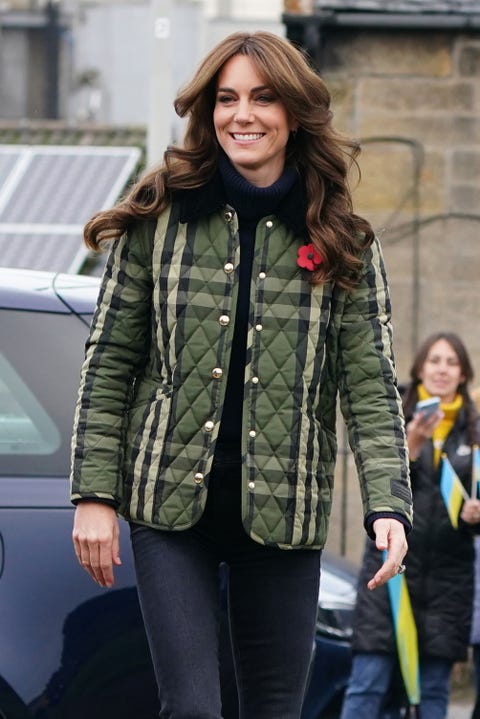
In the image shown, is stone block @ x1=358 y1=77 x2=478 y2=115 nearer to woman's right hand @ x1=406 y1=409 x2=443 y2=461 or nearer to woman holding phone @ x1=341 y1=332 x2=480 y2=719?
woman holding phone @ x1=341 y1=332 x2=480 y2=719

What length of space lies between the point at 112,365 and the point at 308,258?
0.46 meters

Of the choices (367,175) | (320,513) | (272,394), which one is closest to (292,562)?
(320,513)

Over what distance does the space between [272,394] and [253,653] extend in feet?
1.80

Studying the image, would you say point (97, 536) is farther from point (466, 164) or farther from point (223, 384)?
point (466, 164)

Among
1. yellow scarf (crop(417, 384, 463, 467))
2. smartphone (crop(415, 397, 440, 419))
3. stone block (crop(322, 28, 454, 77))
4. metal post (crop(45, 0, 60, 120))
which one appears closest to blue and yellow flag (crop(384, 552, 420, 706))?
yellow scarf (crop(417, 384, 463, 467))

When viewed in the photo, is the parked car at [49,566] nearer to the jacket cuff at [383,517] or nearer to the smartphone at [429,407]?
the jacket cuff at [383,517]

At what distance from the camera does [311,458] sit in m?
3.66

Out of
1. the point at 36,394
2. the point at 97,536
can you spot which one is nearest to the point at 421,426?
the point at 36,394

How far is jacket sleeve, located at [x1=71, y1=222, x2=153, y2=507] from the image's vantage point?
11.8 feet

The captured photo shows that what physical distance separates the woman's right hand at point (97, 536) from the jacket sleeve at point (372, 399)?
1.69 feet

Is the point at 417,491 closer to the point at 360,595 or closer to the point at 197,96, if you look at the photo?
the point at 360,595

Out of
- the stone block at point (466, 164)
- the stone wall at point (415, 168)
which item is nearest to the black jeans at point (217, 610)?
the stone wall at point (415, 168)

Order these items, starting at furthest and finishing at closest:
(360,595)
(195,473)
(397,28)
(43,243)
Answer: (43,243) → (397,28) → (360,595) → (195,473)

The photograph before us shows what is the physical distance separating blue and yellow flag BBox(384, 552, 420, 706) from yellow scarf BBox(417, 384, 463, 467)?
18.6 inches
